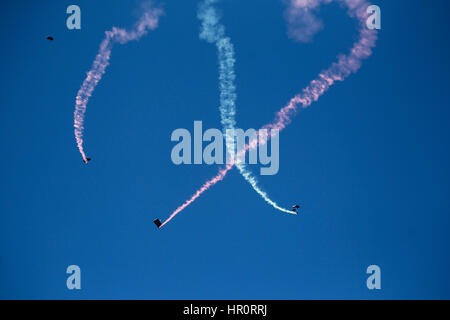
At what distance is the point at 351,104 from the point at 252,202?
285 cm

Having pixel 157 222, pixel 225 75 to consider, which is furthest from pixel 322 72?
pixel 157 222

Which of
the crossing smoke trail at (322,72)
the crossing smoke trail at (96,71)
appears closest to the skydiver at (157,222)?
the crossing smoke trail at (322,72)

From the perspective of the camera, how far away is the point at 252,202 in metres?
7.53

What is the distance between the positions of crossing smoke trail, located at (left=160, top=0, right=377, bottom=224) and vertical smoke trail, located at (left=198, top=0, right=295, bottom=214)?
1.56 ft

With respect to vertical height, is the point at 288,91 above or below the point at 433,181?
above

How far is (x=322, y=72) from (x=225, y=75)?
1.97 metres

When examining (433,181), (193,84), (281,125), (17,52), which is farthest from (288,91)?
(17,52)

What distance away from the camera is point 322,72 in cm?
746

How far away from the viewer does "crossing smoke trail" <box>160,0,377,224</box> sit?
7438mm

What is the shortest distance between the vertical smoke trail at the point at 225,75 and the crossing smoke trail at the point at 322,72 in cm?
47

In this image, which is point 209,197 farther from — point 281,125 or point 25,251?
point 25,251
